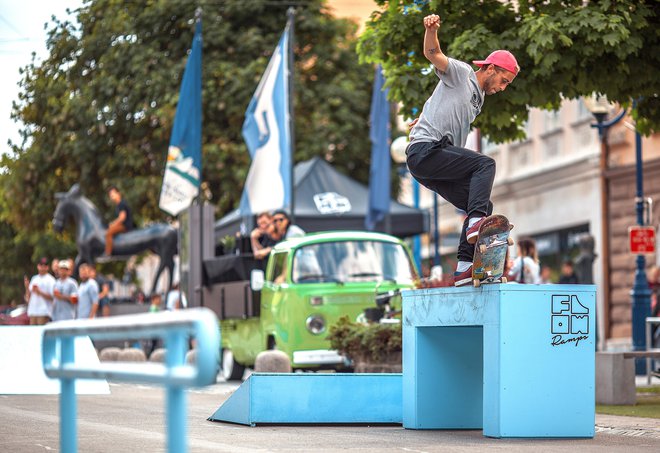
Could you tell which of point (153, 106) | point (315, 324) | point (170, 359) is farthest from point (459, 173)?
point (153, 106)

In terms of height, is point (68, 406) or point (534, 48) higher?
point (534, 48)

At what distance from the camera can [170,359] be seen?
503 cm

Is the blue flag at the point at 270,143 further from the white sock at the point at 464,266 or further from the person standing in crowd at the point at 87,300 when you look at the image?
the white sock at the point at 464,266

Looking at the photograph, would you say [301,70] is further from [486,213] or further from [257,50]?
[486,213]

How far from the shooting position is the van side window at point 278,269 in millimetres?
20370

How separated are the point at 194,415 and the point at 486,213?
11.4 feet

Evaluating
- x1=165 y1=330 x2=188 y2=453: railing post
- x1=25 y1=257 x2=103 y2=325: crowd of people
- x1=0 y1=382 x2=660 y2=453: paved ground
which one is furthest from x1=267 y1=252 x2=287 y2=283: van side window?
x1=165 y1=330 x2=188 y2=453: railing post

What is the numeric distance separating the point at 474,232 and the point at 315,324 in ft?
33.7

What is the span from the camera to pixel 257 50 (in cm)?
4138

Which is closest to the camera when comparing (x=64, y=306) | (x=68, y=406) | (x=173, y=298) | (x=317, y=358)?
(x=68, y=406)

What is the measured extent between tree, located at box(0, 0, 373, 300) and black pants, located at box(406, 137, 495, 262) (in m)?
29.1

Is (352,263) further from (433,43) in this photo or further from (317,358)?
(433,43)

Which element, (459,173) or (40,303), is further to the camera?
(40,303)

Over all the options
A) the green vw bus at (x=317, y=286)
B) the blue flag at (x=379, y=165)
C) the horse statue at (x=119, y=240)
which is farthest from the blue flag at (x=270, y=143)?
the horse statue at (x=119, y=240)
